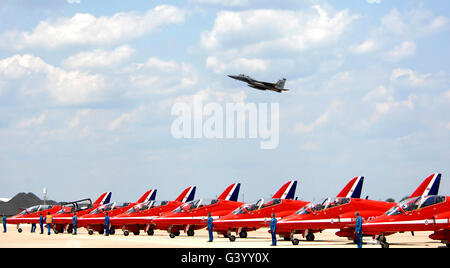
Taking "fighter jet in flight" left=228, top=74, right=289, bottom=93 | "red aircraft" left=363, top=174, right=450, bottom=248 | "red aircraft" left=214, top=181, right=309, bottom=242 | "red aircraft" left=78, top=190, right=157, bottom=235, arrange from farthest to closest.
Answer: "fighter jet in flight" left=228, top=74, right=289, bottom=93 < "red aircraft" left=78, top=190, right=157, bottom=235 < "red aircraft" left=214, top=181, right=309, bottom=242 < "red aircraft" left=363, top=174, right=450, bottom=248

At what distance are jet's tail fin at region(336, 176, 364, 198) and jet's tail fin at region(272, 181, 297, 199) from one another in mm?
5239

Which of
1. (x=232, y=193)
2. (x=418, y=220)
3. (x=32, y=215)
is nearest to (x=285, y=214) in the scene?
(x=232, y=193)

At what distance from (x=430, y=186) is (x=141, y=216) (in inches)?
772

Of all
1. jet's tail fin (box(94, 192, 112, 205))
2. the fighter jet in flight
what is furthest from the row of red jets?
the fighter jet in flight

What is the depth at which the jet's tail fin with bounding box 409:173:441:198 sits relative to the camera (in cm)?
3397

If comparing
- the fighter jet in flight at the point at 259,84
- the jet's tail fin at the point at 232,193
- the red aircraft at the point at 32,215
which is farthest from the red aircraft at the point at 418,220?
the fighter jet in flight at the point at 259,84

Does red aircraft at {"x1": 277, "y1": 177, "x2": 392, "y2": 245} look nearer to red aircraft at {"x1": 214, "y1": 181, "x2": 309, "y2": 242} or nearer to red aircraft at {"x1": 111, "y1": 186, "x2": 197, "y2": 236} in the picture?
red aircraft at {"x1": 214, "y1": 181, "x2": 309, "y2": 242}

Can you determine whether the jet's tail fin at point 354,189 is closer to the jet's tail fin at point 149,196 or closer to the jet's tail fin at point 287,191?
the jet's tail fin at point 287,191

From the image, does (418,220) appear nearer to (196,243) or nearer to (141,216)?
(196,243)

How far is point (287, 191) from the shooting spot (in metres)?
42.5
